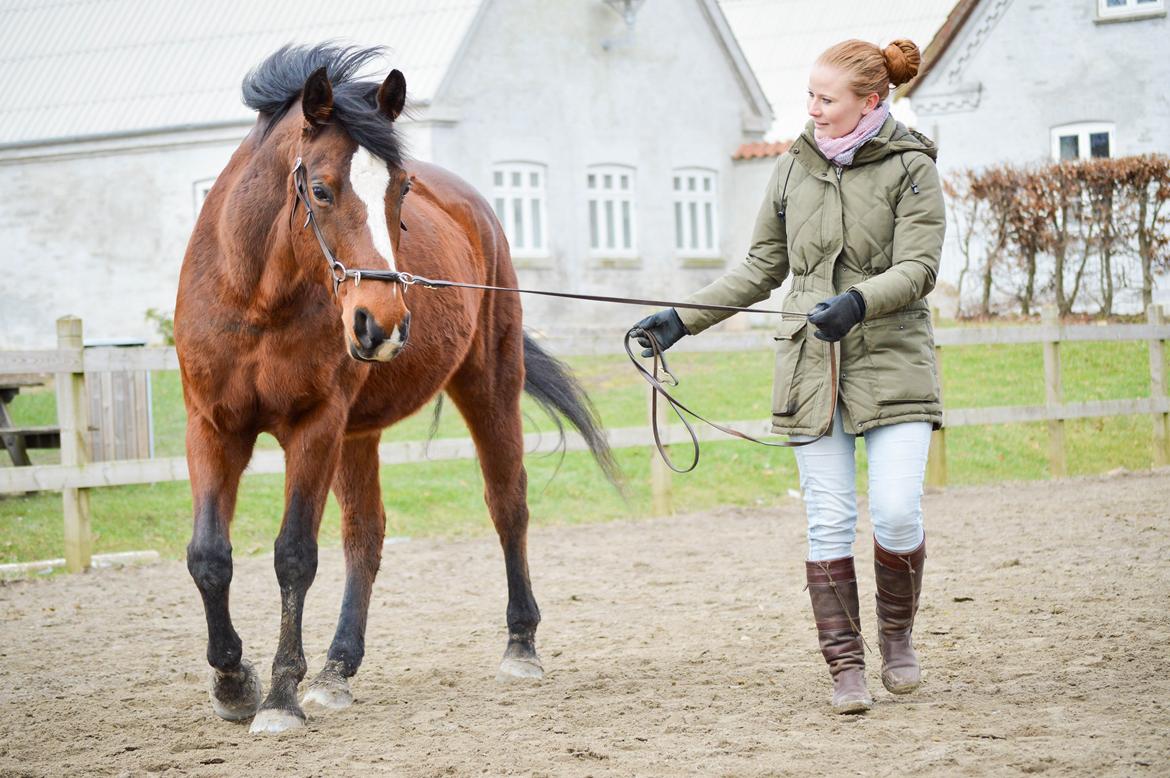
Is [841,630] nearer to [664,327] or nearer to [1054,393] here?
[664,327]

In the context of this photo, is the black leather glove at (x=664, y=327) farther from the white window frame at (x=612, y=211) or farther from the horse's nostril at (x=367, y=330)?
the white window frame at (x=612, y=211)

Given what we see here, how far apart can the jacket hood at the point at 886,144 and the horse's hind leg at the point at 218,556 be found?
214cm

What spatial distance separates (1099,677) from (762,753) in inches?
54.4

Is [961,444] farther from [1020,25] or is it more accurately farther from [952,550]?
[1020,25]

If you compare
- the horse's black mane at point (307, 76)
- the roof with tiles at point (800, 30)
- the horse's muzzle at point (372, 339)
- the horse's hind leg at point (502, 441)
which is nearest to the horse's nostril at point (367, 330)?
the horse's muzzle at point (372, 339)

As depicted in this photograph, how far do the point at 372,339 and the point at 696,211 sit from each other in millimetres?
19301

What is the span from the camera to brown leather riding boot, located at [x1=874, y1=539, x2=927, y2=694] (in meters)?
4.16

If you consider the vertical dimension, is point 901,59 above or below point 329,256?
above

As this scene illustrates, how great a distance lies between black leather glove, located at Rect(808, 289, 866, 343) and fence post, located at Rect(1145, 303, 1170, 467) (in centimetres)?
908

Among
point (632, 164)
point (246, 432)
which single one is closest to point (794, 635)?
point (246, 432)

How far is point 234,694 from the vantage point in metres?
4.36

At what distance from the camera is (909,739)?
3648mm

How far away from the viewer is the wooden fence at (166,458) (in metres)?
7.84

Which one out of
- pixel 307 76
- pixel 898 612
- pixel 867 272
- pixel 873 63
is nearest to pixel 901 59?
pixel 873 63
